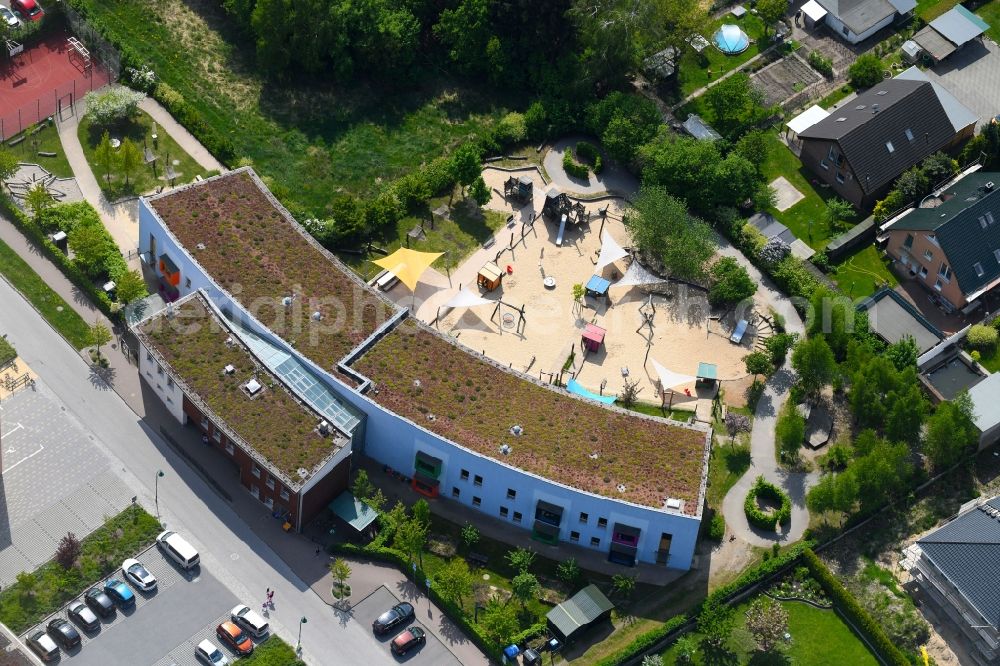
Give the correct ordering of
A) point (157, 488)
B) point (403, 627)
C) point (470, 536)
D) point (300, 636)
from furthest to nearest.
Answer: point (157, 488)
point (470, 536)
point (403, 627)
point (300, 636)

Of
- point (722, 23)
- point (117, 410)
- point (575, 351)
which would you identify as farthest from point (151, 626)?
point (722, 23)

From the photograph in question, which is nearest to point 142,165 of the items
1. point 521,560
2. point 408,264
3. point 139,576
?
point 408,264

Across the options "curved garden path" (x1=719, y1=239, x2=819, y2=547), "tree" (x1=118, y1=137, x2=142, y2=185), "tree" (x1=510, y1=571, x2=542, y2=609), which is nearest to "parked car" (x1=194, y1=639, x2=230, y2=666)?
"tree" (x1=510, y1=571, x2=542, y2=609)

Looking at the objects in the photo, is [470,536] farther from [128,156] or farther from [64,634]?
[128,156]

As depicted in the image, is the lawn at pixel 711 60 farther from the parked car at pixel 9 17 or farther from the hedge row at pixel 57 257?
the parked car at pixel 9 17

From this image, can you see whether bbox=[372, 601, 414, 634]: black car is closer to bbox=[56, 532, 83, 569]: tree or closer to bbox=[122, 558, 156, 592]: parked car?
bbox=[122, 558, 156, 592]: parked car

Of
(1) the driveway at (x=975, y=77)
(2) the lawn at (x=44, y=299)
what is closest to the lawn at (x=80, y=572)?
(2) the lawn at (x=44, y=299)

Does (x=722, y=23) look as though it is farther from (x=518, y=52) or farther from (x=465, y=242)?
(x=465, y=242)
